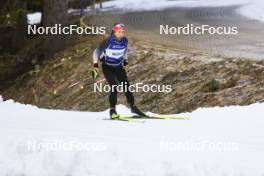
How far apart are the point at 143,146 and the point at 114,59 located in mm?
2851

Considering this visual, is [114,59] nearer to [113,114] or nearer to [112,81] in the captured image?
[112,81]

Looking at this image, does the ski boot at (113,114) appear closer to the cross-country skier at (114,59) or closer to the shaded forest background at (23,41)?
the cross-country skier at (114,59)

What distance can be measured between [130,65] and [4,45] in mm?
10473

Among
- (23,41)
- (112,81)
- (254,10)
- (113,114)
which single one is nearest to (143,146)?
(113,114)

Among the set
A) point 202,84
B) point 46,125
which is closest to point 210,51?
point 202,84

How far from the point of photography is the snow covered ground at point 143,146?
777 cm

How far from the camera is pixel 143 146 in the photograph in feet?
27.6

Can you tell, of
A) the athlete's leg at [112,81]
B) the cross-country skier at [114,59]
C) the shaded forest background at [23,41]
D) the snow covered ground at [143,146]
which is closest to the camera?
the snow covered ground at [143,146]

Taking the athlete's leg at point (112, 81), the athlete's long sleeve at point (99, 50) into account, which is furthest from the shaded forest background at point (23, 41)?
the athlete's long sleeve at point (99, 50)

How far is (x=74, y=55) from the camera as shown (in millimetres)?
17844

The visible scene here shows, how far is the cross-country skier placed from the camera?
34.8 feet

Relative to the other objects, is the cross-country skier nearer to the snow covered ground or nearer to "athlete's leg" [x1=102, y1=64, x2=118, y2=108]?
"athlete's leg" [x1=102, y1=64, x2=118, y2=108]

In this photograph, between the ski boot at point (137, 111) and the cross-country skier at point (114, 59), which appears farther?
the ski boot at point (137, 111)

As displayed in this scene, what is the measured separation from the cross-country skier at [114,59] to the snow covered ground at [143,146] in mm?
625
